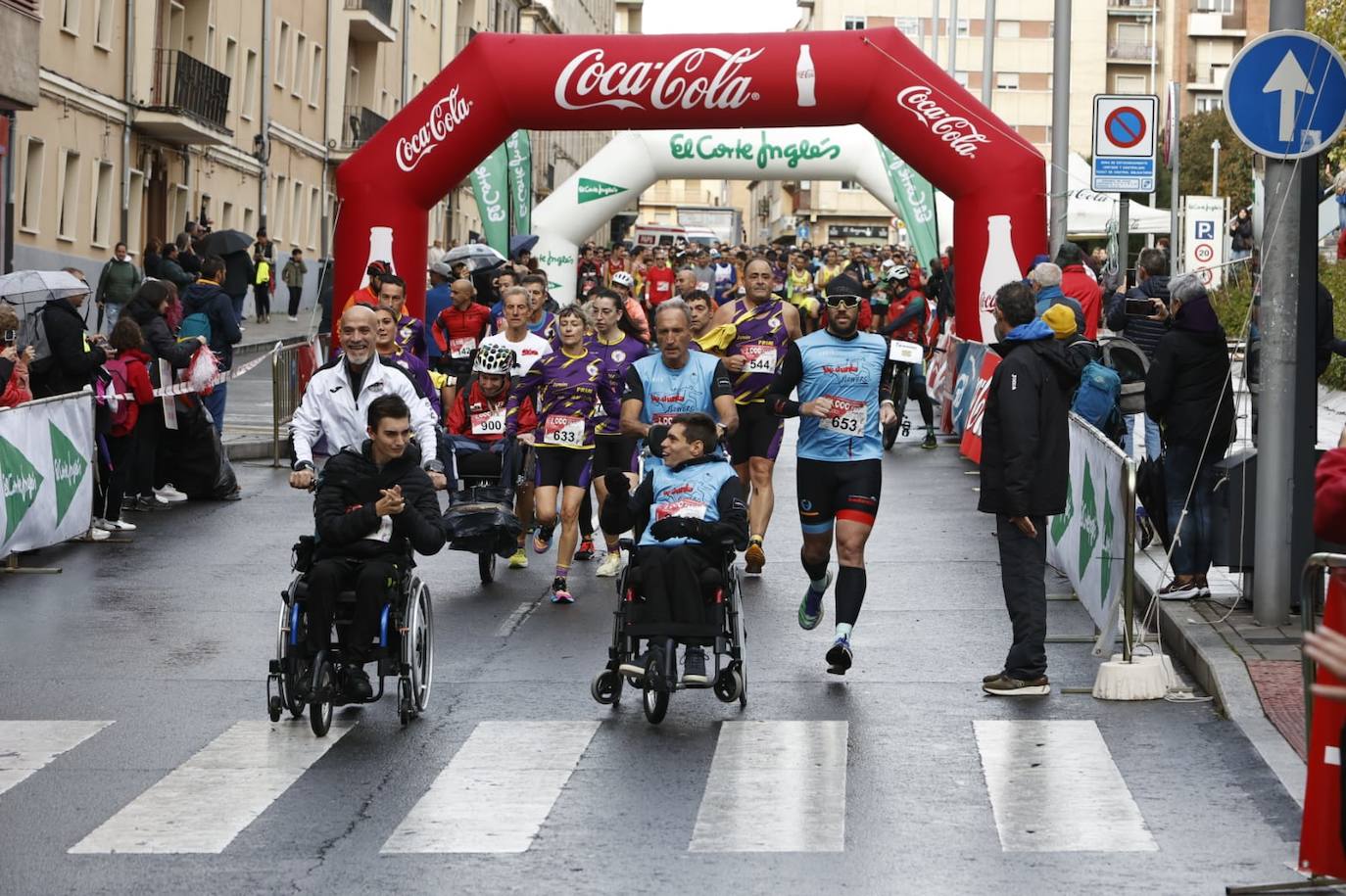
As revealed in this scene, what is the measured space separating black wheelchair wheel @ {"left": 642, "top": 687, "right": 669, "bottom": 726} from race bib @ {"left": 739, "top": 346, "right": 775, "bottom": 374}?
5702mm

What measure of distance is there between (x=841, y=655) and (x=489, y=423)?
4.85 metres

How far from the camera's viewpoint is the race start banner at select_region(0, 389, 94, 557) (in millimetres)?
15055

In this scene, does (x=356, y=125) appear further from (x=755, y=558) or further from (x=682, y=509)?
(x=682, y=509)

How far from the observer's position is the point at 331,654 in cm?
976

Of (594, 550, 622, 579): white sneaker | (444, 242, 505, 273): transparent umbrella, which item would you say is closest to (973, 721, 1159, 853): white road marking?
(594, 550, 622, 579): white sneaker

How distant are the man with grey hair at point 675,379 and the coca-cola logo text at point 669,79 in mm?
8995

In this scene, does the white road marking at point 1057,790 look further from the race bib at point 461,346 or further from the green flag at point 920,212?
the green flag at point 920,212

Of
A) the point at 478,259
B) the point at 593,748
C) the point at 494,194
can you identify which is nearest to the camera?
the point at 593,748

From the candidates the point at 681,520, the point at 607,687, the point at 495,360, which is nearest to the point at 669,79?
the point at 495,360

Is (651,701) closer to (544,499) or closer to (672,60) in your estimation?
(544,499)

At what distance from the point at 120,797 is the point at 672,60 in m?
14.3

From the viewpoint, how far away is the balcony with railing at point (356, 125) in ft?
199

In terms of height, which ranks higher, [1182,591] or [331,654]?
[1182,591]

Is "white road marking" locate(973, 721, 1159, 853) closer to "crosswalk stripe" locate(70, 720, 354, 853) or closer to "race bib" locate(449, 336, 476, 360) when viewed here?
"crosswalk stripe" locate(70, 720, 354, 853)
